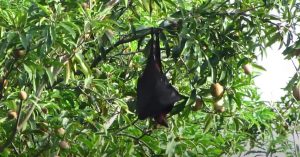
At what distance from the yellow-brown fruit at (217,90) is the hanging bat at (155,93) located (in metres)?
0.36

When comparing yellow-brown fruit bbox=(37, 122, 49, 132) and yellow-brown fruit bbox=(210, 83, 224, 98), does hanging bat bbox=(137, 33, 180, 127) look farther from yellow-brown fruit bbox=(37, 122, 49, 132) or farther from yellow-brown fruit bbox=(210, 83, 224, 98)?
yellow-brown fruit bbox=(37, 122, 49, 132)

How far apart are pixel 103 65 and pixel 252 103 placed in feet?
5.50

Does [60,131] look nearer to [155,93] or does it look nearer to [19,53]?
[155,93]

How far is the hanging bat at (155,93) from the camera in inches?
142

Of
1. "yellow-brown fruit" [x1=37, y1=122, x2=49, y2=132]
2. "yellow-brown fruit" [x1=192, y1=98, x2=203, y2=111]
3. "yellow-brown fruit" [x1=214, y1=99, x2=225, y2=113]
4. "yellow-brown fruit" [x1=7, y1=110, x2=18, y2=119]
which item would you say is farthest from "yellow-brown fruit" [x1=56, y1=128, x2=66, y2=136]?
"yellow-brown fruit" [x1=214, y1=99, x2=225, y2=113]

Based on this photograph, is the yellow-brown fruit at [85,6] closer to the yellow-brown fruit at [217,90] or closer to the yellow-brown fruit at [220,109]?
the yellow-brown fruit at [217,90]

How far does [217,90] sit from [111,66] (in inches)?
57.9

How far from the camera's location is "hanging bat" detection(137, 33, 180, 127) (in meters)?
3.60

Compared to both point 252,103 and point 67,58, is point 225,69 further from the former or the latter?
point 252,103

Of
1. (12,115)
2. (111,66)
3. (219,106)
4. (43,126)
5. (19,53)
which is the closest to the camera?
(19,53)

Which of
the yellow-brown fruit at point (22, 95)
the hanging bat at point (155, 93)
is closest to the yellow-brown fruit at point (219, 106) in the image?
the hanging bat at point (155, 93)

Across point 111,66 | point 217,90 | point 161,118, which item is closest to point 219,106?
point 217,90

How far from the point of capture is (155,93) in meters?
3.77

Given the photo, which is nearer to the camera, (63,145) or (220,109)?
(220,109)
